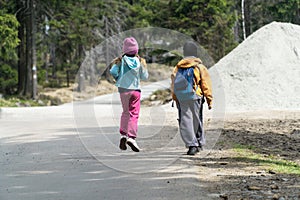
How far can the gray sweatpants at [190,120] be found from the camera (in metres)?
8.65

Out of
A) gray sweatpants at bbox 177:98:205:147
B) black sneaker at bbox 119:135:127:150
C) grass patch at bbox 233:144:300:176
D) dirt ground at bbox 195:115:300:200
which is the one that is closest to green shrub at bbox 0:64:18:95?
dirt ground at bbox 195:115:300:200

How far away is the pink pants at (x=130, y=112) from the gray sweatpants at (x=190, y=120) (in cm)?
72

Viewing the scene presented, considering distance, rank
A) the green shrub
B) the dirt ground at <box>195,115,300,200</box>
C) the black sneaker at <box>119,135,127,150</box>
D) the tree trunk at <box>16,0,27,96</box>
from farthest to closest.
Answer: the green shrub
the tree trunk at <box>16,0,27,96</box>
the black sneaker at <box>119,135,127,150</box>
the dirt ground at <box>195,115,300,200</box>

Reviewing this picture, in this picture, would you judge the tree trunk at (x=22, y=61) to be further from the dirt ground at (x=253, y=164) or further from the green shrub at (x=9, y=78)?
the dirt ground at (x=253, y=164)

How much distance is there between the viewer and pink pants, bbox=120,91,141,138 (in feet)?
29.0

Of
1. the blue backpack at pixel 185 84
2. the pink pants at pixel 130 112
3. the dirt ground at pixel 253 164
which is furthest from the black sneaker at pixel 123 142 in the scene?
the dirt ground at pixel 253 164

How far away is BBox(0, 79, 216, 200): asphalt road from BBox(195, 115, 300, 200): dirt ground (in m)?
0.27

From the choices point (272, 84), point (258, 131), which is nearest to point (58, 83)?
point (272, 84)

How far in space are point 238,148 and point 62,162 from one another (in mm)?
3126

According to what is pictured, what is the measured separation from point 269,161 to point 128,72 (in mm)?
2589

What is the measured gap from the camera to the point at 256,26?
184ft

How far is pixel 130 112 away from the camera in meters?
8.96

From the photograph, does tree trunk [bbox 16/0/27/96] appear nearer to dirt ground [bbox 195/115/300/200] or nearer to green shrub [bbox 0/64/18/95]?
green shrub [bbox 0/64/18/95]

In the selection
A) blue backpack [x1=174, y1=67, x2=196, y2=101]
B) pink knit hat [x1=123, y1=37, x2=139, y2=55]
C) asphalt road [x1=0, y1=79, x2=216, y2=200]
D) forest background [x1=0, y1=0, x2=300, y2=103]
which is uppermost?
forest background [x1=0, y1=0, x2=300, y2=103]
